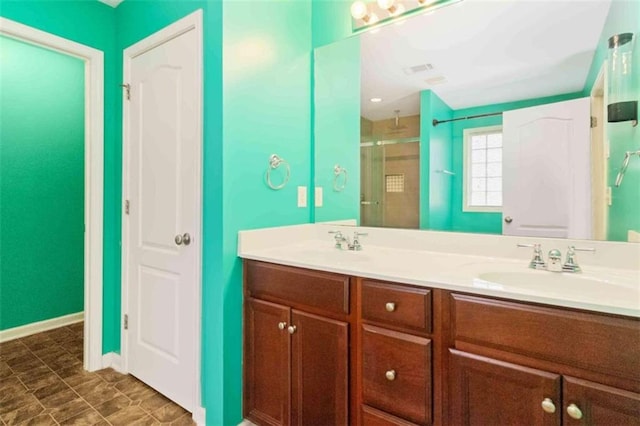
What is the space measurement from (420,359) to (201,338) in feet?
3.63

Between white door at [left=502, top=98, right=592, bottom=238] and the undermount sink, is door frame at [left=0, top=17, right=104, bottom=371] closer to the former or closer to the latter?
the undermount sink

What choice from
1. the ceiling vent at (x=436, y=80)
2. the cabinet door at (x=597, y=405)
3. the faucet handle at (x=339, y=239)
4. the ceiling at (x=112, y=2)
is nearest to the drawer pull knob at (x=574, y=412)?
the cabinet door at (x=597, y=405)

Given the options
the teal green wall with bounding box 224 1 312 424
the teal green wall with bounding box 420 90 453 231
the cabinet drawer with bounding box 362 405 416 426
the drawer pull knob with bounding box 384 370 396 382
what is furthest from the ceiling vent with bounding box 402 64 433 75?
the cabinet drawer with bounding box 362 405 416 426

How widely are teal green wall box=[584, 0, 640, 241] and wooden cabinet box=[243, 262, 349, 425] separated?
103 centimetres

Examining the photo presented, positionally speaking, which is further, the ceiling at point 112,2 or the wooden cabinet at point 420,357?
the ceiling at point 112,2

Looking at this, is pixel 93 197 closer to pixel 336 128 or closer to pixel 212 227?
pixel 212 227

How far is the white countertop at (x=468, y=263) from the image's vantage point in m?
0.94

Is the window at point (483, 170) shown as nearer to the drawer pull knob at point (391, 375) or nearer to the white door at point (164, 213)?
the drawer pull knob at point (391, 375)

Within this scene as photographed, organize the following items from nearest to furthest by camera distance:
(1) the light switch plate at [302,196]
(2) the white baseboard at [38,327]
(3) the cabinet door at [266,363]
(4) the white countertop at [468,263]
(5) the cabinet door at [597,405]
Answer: (5) the cabinet door at [597,405] < (4) the white countertop at [468,263] < (3) the cabinet door at [266,363] < (1) the light switch plate at [302,196] < (2) the white baseboard at [38,327]

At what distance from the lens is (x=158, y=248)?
74.2 inches

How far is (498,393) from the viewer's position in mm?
931

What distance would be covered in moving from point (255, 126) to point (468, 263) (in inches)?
47.0

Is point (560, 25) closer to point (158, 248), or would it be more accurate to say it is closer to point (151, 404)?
point (158, 248)

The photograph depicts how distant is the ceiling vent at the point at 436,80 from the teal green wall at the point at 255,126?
709 millimetres
